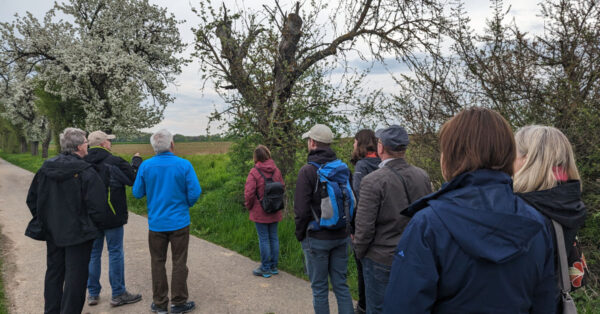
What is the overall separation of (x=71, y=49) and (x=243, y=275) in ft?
73.4

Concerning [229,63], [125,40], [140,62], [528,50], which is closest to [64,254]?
[229,63]

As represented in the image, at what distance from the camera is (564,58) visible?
4699 millimetres

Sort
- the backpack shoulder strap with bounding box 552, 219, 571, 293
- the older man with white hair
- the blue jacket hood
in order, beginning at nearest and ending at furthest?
the blue jacket hood → the backpack shoulder strap with bounding box 552, 219, 571, 293 → the older man with white hair

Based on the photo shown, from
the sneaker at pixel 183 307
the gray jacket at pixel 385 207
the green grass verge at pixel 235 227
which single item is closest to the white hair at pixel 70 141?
the sneaker at pixel 183 307

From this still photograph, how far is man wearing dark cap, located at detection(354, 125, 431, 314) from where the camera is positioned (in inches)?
120

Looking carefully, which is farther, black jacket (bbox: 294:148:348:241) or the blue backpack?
black jacket (bbox: 294:148:348:241)

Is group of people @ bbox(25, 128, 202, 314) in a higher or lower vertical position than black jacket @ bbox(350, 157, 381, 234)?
lower

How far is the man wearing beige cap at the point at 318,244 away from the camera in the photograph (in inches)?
142

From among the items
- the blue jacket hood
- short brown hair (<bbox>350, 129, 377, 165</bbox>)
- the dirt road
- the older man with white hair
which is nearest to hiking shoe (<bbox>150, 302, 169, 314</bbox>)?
the older man with white hair

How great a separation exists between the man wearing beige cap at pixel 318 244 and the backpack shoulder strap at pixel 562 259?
1.93 meters

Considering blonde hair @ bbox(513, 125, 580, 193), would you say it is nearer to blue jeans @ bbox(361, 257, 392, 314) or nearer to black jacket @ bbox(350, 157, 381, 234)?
blue jeans @ bbox(361, 257, 392, 314)

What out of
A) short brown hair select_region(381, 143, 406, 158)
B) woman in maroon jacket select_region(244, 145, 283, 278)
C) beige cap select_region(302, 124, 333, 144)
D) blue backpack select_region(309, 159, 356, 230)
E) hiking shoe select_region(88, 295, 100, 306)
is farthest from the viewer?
woman in maroon jacket select_region(244, 145, 283, 278)

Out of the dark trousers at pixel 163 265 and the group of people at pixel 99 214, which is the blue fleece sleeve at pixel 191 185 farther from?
the dark trousers at pixel 163 265

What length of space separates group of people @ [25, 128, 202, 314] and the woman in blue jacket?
3.30 meters
